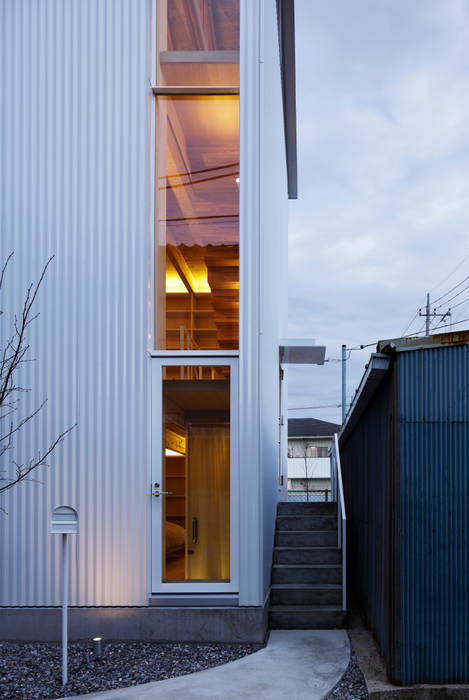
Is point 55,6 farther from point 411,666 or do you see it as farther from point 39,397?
point 411,666

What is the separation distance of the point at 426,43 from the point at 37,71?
10800mm

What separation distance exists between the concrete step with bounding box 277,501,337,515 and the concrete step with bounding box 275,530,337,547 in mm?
1027

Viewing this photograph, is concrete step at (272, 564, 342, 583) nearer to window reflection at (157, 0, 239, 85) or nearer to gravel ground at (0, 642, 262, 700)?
gravel ground at (0, 642, 262, 700)

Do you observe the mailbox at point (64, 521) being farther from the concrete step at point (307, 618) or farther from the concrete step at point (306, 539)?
the concrete step at point (306, 539)

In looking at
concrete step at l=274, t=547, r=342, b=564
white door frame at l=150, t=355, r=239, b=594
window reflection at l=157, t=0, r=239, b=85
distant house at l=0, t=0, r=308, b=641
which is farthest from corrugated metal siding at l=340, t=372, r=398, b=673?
window reflection at l=157, t=0, r=239, b=85

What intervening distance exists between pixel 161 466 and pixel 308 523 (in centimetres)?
274

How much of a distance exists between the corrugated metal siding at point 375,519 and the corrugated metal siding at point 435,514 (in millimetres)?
139

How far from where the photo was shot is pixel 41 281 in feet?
20.9

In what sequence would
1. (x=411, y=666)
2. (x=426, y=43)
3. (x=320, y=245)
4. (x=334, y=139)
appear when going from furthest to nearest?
1. (x=320, y=245)
2. (x=334, y=139)
3. (x=426, y=43)
4. (x=411, y=666)

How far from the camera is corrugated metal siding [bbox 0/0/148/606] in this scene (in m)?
6.09

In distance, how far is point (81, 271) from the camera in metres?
6.32

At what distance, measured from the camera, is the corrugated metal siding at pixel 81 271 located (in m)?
6.09

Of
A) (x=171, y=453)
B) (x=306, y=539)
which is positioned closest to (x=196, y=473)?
(x=171, y=453)

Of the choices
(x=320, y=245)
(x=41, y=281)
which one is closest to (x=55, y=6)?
(x=41, y=281)
